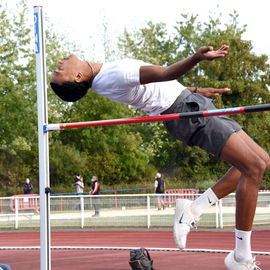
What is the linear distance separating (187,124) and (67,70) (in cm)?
98

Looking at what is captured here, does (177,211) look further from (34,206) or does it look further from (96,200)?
(34,206)

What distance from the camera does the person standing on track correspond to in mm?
3928

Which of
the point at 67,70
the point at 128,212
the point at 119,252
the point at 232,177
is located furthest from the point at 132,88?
the point at 128,212

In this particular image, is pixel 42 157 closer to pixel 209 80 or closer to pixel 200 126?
pixel 200 126

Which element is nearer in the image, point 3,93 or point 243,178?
point 243,178

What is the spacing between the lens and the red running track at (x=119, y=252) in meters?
6.70

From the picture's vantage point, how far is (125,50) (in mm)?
40625

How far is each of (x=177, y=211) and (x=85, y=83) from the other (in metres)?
1.18

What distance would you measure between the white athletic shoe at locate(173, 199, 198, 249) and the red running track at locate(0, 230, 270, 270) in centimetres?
212

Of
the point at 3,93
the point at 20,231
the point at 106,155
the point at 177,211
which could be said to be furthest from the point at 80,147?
the point at 177,211

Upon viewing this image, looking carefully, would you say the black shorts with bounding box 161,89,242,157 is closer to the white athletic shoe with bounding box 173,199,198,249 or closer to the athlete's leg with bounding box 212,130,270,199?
the athlete's leg with bounding box 212,130,270,199

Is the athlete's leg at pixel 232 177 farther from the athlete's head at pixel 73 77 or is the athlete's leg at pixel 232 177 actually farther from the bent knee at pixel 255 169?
the athlete's head at pixel 73 77

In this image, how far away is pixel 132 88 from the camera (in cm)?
407

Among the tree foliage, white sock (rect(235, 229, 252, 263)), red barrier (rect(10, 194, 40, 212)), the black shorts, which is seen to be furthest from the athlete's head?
the tree foliage
